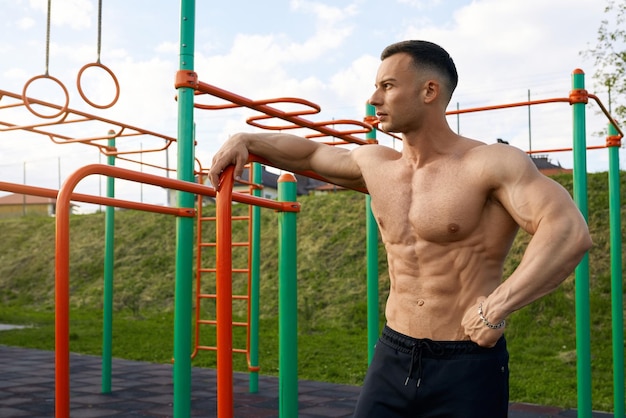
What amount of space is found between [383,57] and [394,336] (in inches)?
28.7

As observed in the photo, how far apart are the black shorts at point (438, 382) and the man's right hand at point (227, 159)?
24.1 inches

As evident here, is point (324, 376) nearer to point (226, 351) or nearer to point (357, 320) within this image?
point (357, 320)

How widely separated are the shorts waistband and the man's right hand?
0.60 meters

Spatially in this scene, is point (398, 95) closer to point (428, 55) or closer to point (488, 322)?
point (428, 55)

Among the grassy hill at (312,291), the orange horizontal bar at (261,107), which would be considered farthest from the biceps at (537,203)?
the grassy hill at (312,291)

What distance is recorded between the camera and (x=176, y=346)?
8.75 ft

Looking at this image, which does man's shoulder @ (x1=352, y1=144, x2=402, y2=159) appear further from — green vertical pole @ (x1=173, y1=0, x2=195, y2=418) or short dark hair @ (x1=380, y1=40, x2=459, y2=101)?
green vertical pole @ (x1=173, y1=0, x2=195, y2=418)

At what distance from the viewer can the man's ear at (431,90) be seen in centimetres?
172

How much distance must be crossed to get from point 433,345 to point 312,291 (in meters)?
9.64

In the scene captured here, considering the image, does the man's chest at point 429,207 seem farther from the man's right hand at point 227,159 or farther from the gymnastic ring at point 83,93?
the gymnastic ring at point 83,93

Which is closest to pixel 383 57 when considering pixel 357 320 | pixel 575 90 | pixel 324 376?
pixel 575 90

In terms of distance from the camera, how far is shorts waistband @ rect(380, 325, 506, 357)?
5.49 feet

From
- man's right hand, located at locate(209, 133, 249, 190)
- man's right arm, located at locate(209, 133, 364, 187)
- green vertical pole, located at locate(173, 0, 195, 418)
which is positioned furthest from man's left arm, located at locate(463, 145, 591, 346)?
green vertical pole, located at locate(173, 0, 195, 418)

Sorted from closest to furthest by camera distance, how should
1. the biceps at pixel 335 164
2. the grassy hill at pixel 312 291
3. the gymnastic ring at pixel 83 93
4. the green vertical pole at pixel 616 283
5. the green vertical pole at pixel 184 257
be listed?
1. the biceps at pixel 335 164
2. the green vertical pole at pixel 184 257
3. the gymnastic ring at pixel 83 93
4. the green vertical pole at pixel 616 283
5. the grassy hill at pixel 312 291
